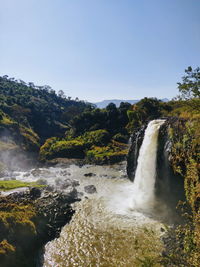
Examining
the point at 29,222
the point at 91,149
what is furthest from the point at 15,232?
the point at 91,149

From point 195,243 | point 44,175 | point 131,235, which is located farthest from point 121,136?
point 195,243

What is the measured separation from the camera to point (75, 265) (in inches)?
604

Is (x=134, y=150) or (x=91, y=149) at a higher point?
(x=134, y=150)

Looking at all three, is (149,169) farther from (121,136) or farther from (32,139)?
(32,139)

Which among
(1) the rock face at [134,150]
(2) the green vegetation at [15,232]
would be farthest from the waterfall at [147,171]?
(2) the green vegetation at [15,232]

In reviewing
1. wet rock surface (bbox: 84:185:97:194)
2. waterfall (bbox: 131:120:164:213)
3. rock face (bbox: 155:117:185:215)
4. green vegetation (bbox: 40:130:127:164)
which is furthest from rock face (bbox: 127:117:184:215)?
green vegetation (bbox: 40:130:127:164)

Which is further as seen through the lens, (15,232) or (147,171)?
(147,171)

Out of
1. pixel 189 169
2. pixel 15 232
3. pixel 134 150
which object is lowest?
pixel 15 232

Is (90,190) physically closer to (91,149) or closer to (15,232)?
(15,232)

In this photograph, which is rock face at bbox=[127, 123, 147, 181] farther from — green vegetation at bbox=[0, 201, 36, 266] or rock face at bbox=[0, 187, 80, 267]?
green vegetation at bbox=[0, 201, 36, 266]

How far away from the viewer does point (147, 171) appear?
26.6 m

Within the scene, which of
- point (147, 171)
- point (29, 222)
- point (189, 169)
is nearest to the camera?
point (189, 169)

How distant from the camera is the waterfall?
81.7ft

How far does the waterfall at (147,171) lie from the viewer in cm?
2491
